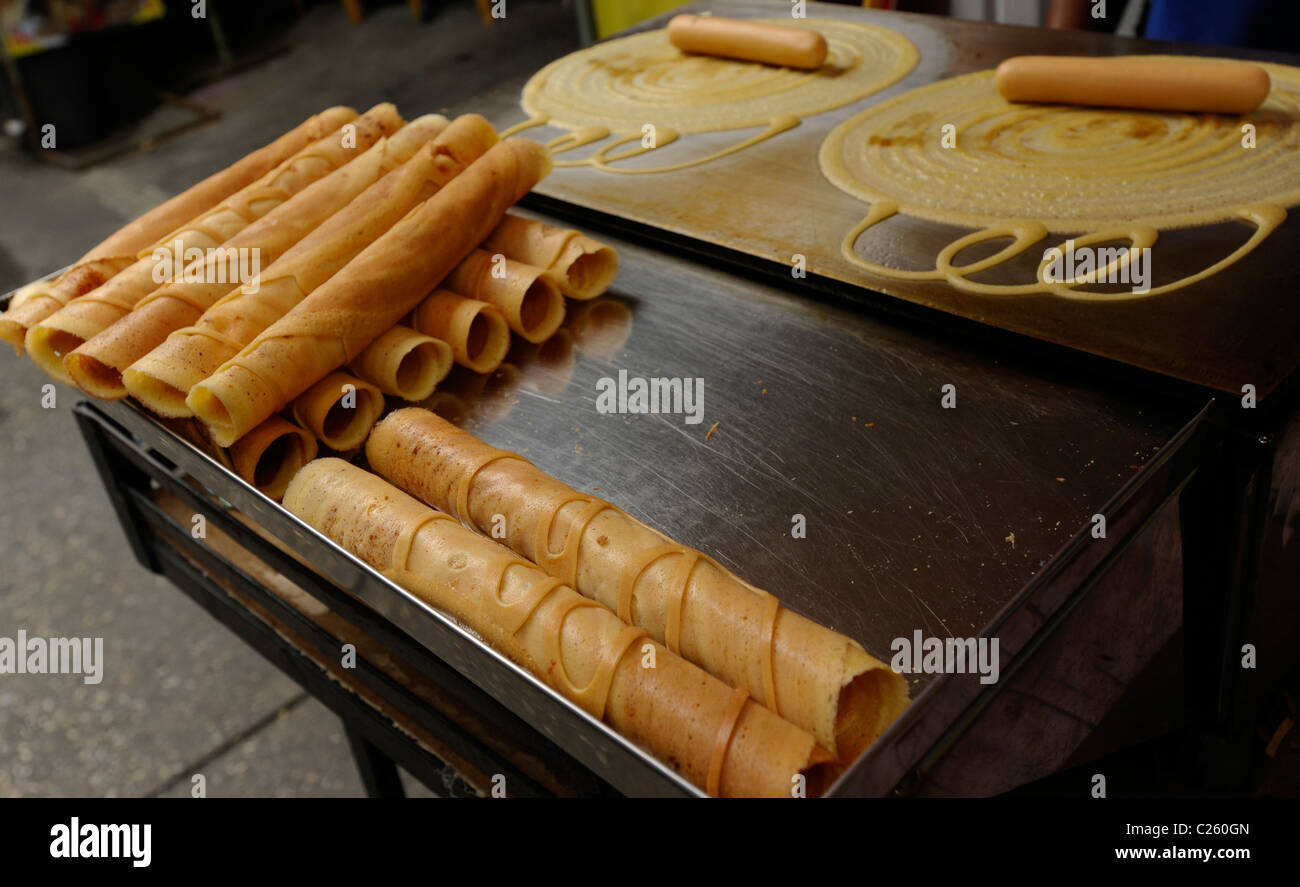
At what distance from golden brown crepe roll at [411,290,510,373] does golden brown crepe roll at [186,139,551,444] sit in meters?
0.04

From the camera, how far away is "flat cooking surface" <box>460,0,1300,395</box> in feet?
5.82

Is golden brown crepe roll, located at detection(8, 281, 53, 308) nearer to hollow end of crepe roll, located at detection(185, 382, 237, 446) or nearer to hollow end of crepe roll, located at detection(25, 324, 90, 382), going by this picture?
hollow end of crepe roll, located at detection(25, 324, 90, 382)

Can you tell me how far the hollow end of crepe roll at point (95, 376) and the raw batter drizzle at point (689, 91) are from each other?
124 centimetres

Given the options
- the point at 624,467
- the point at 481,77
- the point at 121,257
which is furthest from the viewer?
the point at 481,77

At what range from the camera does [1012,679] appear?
1.42 meters

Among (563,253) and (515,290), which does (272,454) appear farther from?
(563,253)

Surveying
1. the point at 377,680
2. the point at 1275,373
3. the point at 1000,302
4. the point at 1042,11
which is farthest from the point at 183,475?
the point at 1042,11

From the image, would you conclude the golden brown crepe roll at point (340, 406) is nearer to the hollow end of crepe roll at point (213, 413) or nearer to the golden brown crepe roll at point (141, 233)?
the hollow end of crepe roll at point (213, 413)

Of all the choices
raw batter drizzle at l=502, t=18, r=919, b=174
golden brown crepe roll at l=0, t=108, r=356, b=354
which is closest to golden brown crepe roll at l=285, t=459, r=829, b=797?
golden brown crepe roll at l=0, t=108, r=356, b=354

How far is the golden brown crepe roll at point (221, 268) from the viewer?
193cm

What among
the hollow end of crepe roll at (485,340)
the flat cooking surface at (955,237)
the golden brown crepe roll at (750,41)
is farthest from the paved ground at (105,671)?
the golden brown crepe roll at (750,41)

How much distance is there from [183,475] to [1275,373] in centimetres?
199
